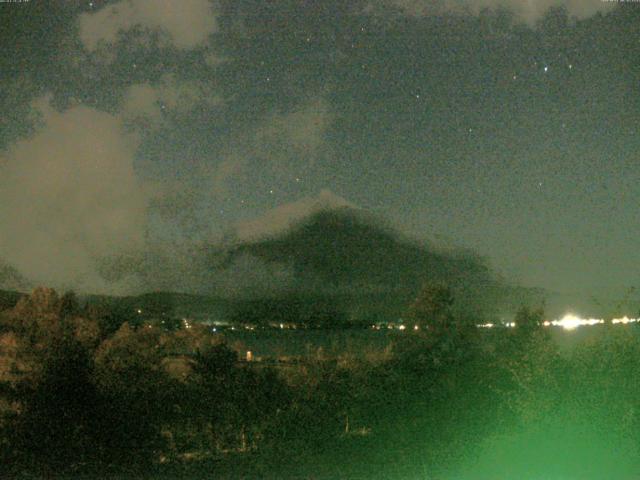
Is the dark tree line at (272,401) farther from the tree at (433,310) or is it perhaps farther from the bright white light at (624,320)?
the tree at (433,310)

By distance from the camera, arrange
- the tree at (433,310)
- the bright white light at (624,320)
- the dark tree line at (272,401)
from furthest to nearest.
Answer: the tree at (433,310), the dark tree line at (272,401), the bright white light at (624,320)

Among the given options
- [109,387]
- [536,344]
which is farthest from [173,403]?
[536,344]

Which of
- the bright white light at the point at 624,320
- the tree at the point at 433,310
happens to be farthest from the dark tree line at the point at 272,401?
the tree at the point at 433,310

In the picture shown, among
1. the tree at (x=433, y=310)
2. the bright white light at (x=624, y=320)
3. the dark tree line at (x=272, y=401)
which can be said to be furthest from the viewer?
the tree at (x=433, y=310)

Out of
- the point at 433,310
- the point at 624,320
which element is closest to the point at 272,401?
the point at 433,310

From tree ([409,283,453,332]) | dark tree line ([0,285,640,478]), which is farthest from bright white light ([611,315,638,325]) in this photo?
tree ([409,283,453,332])

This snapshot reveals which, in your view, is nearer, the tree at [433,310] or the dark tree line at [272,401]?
the dark tree line at [272,401]

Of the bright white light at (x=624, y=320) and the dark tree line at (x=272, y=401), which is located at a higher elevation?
the bright white light at (x=624, y=320)

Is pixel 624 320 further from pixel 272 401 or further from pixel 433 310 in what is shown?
pixel 433 310

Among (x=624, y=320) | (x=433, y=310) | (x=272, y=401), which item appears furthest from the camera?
(x=433, y=310)

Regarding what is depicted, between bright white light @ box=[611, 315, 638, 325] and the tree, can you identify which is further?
the tree

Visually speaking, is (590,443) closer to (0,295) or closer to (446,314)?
(446,314)

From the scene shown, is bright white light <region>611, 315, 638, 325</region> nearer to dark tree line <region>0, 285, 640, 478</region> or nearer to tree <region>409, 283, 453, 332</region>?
dark tree line <region>0, 285, 640, 478</region>
